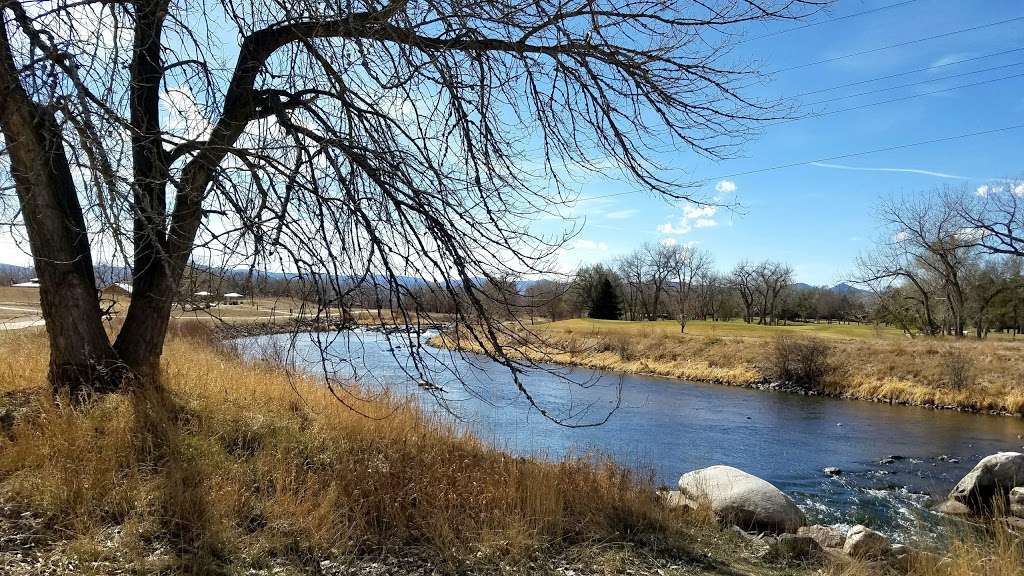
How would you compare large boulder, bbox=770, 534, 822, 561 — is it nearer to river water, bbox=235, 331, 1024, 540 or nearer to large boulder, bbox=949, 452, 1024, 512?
river water, bbox=235, 331, 1024, 540

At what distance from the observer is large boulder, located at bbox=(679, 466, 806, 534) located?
7500mm

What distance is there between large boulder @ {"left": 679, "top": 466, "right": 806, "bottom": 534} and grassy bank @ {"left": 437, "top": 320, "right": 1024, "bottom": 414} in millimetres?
10075

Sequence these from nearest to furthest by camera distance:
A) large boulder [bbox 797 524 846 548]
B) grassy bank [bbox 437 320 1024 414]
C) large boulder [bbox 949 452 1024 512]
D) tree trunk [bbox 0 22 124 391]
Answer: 1. tree trunk [bbox 0 22 124 391]
2. large boulder [bbox 797 524 846 548]
3. large boulder [bbox 949 452 1024 512]
4. grassy bank [bbox 437 320 1024 414]

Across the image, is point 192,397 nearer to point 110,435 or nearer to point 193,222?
A: point 110,435

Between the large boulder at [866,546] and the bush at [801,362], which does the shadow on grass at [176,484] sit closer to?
the large boulder at [866,546]

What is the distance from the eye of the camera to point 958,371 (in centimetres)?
2314

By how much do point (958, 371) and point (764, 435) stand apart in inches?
464

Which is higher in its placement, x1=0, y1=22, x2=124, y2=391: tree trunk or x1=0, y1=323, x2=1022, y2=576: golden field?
x1=0, y1=22, x2=124, y2=391: tree trunk

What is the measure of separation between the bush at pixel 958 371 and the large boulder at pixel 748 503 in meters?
19.6

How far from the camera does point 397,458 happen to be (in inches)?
241

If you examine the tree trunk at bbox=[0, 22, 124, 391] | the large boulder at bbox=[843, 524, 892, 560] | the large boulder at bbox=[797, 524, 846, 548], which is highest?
the tree trunk at bbox=[0, 22, 124, 391]

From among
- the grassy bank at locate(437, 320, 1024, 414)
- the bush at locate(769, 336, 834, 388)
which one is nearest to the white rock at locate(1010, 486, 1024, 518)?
the grassy bank at locate(437, 320, 1024, 414)

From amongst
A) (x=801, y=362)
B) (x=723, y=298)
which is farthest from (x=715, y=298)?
(x=801, y=362)

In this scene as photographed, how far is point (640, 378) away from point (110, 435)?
2529 cm
